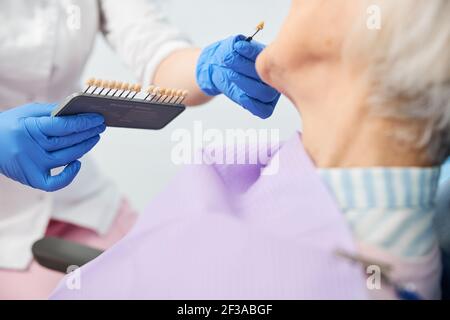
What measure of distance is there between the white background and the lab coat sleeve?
232 millimetres

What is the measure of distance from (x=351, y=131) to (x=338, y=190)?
0.26ft

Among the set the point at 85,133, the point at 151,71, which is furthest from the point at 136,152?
the point at 85,133

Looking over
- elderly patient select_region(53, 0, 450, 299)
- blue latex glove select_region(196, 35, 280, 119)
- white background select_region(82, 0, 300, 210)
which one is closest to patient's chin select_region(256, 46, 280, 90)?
elderly patient select_region(53, 0, 450, 299)

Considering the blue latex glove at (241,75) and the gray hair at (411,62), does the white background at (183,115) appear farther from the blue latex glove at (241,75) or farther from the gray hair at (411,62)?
the gray hair at (411,62)

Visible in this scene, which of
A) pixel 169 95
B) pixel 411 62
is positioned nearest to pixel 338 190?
pixel 411 62

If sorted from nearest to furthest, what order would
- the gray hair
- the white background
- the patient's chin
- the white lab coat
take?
the gray hair → the patient's chin → the white lab coat → the white background

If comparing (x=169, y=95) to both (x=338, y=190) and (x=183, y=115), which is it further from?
(x=183, y=115)

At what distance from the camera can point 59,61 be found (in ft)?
4.62

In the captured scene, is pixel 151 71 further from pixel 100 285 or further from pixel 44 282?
pixel 100 285

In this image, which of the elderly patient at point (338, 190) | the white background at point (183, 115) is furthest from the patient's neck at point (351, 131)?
the white background at point (183, 115)

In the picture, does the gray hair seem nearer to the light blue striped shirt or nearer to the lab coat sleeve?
the light blue striped shirt

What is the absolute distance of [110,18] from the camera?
59.5 inches

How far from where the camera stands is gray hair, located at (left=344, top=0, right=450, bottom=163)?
2.24ft

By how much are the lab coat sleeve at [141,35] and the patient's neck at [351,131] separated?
76 centimetres
